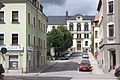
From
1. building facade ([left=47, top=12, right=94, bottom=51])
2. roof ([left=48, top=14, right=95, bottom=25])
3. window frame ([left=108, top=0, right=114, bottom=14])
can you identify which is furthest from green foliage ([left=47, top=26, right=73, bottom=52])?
window frame ([left=108, top=0, right=114, bottom=14])

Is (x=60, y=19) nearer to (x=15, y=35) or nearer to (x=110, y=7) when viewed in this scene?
(x=110, y=7)

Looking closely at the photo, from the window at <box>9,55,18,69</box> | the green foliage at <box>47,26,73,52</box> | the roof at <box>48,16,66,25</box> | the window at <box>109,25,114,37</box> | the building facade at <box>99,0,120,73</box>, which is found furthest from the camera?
the roof at <box>48,16,66,25</box>

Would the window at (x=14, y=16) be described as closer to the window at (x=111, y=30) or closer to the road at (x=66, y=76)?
the road at (x=66, y=76)

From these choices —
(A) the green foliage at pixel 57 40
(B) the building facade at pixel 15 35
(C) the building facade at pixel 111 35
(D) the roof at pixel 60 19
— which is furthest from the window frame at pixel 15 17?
(D) the roof at pixel 60 19

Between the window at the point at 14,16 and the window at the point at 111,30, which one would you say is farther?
the window at the point at 14,16

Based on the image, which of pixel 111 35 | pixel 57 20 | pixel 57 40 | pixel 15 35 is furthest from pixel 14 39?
pixel 57 20

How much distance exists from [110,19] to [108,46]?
355 cm

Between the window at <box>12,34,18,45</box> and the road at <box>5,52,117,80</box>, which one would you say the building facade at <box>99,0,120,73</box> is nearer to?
the road at <box>5,52,117,80</box>

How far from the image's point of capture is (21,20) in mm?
49406

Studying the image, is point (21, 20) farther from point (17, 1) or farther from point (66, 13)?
point (66, 13)

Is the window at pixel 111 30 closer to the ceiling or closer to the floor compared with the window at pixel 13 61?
closer to the ceiling

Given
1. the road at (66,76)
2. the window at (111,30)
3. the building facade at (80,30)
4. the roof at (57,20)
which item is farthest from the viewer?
the roof at (57,20)

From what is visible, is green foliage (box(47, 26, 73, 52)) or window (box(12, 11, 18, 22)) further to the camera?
green foliage (box(47, 26, 73, 52))

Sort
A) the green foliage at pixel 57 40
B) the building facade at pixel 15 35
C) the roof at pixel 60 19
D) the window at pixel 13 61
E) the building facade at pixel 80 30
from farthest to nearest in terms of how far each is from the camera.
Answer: the roof at pixel 60 19 < the building facade at pixel 80 30 < the green foliage at pixel 57 40 < the window at pixel 13 61 < the building facade at pixel 15 35
